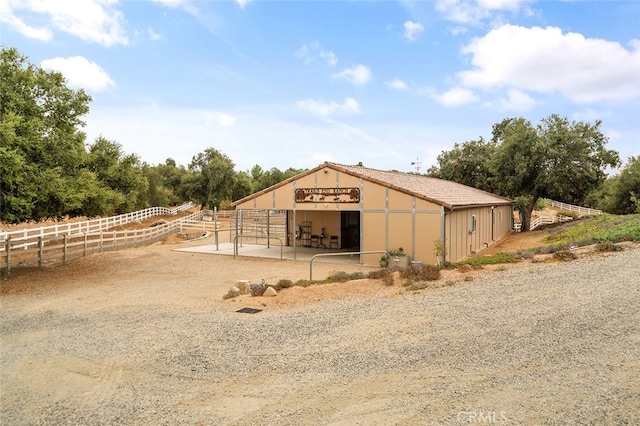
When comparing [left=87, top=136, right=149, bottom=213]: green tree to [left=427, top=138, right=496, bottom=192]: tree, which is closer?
[left=87, top=136, right=149, bottom=213]: green tree

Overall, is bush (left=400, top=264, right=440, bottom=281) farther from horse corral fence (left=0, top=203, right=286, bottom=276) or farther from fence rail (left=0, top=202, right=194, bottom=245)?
fence rail (left=0, top=202, right=194, bottom=245)

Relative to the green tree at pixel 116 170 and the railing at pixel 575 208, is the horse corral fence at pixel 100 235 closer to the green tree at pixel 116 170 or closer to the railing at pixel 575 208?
the green tree at pixel 116 170

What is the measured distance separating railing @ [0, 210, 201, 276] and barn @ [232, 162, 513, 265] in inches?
275

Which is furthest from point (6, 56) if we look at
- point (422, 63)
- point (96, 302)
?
point (422, 63)

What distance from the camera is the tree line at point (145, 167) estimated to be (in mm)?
13688

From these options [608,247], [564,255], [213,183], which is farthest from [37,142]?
[213,183]

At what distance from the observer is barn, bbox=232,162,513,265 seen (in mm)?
15758

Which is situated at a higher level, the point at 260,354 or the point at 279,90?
the point at 279,90

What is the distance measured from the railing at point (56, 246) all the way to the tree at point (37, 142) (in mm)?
1160

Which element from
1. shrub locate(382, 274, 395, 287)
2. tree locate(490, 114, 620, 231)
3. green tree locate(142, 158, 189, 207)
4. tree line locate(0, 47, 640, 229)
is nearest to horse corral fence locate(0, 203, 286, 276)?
tree line locate(0, 47, 640, 229)

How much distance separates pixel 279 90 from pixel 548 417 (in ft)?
65.4

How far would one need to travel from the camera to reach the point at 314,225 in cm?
2250

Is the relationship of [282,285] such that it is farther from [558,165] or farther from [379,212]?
[558,165]

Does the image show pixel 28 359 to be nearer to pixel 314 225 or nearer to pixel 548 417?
pixel 548 417
